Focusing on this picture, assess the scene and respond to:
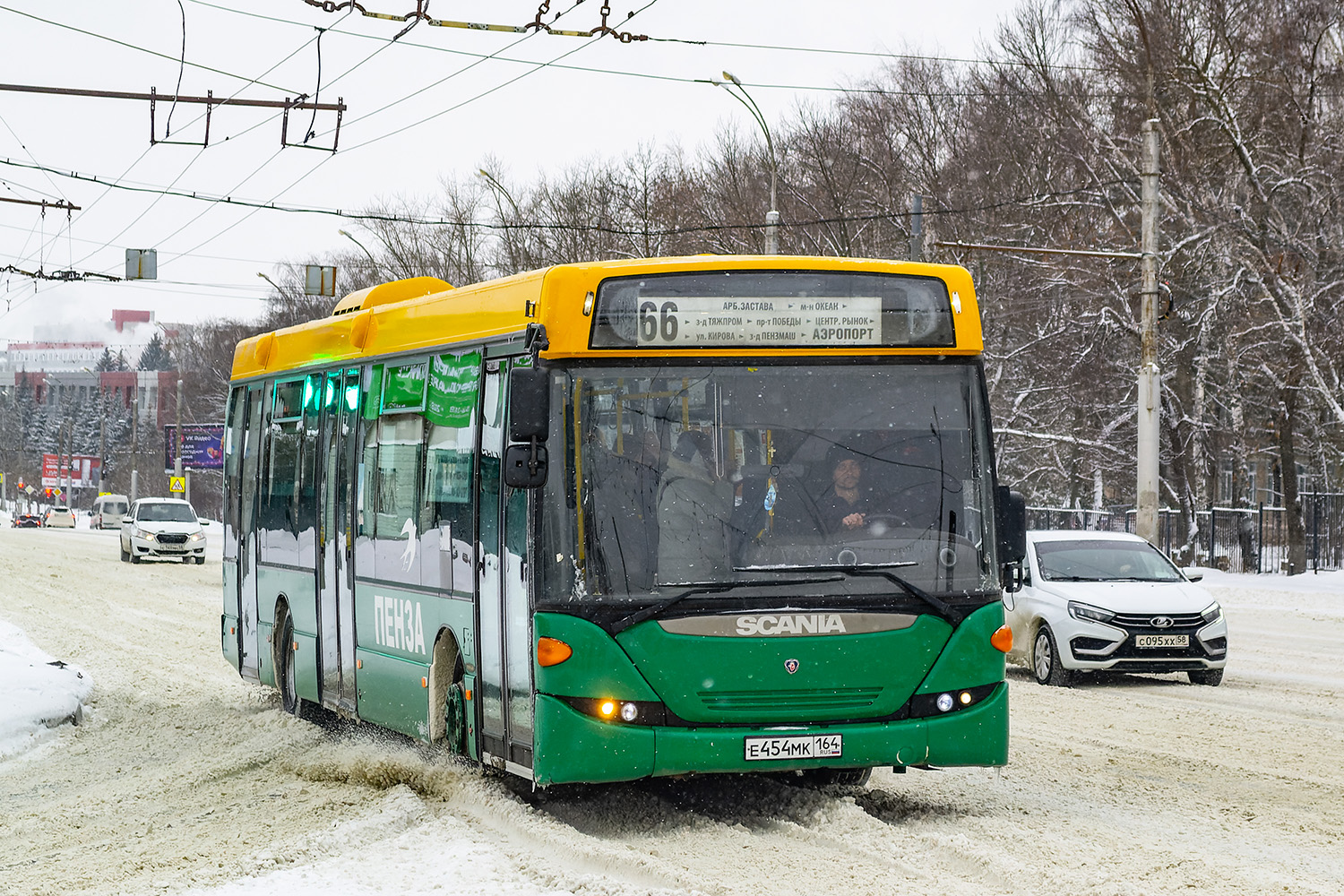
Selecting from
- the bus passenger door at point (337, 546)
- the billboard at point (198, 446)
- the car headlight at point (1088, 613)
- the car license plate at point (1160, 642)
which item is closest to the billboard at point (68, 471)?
the billboard at point (198, 446)

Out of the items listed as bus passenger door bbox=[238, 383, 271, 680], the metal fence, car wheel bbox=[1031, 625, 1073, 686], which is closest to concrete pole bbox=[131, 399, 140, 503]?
the metal fence

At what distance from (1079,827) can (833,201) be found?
130ft

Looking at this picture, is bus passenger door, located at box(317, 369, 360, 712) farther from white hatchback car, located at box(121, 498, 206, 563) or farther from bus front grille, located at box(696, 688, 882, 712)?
white hatchback car, located at box(121, 498, 206, 563)

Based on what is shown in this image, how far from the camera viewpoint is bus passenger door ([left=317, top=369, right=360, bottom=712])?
36.8 feet

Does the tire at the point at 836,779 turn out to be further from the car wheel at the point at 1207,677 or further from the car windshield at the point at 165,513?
the car windshield at the point at 165,513

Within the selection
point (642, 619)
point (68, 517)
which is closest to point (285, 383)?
point (642, 619)

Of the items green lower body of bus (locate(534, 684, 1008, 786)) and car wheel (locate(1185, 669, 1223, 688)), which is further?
car wheel (locate(1185, 669, 1223, 688))

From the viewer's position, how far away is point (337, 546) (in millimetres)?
11430

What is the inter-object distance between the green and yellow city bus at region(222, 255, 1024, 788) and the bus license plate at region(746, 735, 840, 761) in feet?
0.04

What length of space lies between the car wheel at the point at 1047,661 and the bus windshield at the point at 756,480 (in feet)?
24.4

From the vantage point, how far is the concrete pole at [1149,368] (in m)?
27.5

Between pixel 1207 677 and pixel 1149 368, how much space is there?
1331cm

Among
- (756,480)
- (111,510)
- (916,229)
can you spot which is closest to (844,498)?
(756,480)

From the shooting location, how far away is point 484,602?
880 centimetres
